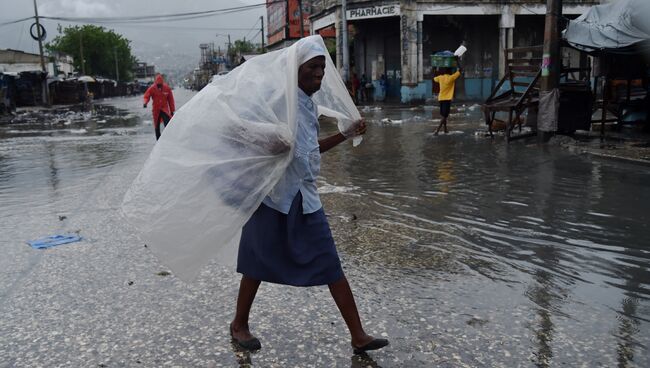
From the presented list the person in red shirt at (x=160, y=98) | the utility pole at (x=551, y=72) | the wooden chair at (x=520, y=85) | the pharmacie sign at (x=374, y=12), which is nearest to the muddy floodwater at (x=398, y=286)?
the utility pole at (x=551, y=72)

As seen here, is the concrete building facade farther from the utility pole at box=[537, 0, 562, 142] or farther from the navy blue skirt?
the navy blue skirt

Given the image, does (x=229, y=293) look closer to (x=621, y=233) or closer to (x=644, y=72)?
(x=621, y=233)

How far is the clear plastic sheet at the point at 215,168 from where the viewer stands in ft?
9.09

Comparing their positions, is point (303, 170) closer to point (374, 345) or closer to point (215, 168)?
point (215, 168)

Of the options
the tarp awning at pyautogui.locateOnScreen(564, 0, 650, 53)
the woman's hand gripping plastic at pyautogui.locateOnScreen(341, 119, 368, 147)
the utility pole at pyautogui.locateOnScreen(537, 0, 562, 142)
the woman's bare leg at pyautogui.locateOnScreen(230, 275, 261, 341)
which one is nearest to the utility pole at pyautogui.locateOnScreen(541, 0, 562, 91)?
the utility pole at pyautogui.locateOnScreen(537, 0, 562, 142)

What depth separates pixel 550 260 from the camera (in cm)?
431

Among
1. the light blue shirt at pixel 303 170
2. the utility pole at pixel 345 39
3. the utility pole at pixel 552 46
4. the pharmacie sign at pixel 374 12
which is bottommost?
the light blue shirt at pixel 303 170

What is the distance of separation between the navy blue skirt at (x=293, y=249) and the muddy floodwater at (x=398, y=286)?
17.6 inches

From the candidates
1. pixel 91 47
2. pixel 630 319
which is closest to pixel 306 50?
pixel 630 319

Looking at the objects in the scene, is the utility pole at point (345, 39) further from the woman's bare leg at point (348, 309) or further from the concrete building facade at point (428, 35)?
the woman's bare leg at point (348, 309)

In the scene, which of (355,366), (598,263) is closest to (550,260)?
(598,263)

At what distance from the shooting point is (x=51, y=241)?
519 centimetres

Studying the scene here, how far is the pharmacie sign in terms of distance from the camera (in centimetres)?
2781

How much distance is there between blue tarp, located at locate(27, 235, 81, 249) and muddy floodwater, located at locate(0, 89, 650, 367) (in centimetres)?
11
